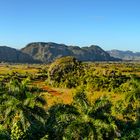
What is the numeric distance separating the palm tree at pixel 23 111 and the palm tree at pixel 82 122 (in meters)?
1.64

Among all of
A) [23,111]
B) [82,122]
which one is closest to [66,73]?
[23,111]

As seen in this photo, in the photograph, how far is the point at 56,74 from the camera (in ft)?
406

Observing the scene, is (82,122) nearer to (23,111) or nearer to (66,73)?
(23,111)

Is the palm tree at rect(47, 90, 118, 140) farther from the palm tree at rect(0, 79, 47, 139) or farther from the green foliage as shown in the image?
the green foliage

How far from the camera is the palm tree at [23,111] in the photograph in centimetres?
4416

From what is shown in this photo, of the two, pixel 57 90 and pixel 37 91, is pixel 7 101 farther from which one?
pixel 57 90

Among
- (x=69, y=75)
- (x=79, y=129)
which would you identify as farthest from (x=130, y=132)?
(x=69, y=75)

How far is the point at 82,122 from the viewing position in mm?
42750

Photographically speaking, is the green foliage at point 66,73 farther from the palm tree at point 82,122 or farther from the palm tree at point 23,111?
the palm tree at point 82,122

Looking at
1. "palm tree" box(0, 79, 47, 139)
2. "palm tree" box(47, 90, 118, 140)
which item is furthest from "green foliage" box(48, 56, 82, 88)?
"palm tree" box(47, 90, 118, 140)

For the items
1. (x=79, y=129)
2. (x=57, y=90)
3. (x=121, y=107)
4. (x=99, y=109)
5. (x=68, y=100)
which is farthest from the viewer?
(x=57, y=90)

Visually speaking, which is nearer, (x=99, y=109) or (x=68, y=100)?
(x=99, y=109)

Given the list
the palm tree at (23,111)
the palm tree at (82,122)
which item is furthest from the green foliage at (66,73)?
the palm tree at (82,122)

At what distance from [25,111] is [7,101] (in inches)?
118
